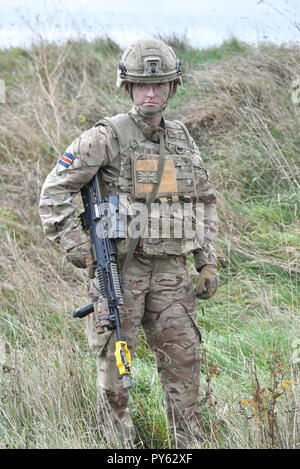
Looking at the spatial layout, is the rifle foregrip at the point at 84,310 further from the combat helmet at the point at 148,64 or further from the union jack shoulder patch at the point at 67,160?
the combat helmet at the point at 148,64

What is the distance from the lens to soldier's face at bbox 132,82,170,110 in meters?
2.90

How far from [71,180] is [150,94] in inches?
22.4

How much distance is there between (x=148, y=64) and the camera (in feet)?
9.38

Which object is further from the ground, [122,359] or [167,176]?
[167,176]

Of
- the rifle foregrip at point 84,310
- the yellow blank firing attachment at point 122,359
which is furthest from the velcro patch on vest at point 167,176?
the yellow blank firing attachment at point 122,359

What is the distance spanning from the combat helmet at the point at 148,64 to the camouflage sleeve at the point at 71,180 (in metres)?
0.30

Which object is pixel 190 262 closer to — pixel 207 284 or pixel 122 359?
pixel 207 284

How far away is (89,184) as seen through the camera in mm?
2924

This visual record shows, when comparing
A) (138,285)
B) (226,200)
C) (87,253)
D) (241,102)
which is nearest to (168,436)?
(138,285)

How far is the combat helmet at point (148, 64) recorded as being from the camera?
113 inches

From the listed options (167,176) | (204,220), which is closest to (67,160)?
(167,176)

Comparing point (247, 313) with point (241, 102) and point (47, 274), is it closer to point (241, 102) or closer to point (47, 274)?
point (47, 274)

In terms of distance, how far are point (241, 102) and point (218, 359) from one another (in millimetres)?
3844

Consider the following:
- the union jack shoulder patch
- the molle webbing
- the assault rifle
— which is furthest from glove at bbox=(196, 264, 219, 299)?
the union jack shoulder patch
